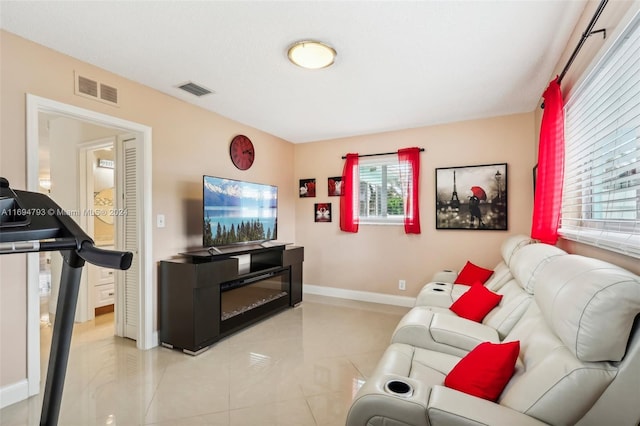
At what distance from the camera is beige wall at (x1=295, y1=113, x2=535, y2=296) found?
3.73 m

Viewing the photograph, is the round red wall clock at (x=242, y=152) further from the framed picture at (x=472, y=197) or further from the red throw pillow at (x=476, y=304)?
the red throw pillow at (x=476, y=304)

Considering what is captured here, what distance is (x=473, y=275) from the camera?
341 cm

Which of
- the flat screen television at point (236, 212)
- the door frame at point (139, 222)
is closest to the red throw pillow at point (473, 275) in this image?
the flat screen television at point (236, 212)

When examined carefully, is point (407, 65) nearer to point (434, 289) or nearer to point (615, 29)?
point (615, 29)

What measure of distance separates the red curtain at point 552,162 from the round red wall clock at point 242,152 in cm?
321

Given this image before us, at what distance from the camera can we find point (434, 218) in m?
4.15

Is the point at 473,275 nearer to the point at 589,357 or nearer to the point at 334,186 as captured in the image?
the point at 334,186

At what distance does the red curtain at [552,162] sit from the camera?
225 cm

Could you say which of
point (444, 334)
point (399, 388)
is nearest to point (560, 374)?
point (399, 388)

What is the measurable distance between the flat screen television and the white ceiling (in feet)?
3.06

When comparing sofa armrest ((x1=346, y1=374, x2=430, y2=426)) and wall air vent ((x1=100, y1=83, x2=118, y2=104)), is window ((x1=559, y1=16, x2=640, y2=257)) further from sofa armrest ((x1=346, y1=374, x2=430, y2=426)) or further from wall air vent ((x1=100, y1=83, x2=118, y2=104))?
wall air vent ((x1=100, y1=83, x2=118, y2=104))

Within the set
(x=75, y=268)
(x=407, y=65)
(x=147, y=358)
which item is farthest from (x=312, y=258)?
(x=75, y=268)

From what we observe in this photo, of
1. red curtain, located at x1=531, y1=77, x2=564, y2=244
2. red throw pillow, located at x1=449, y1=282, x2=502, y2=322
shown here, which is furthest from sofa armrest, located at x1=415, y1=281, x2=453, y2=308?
red curtain, located at x1=531, y1=77, x2=564, y2=244

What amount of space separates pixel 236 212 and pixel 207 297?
3.37 feet
